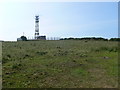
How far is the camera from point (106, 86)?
443 inches

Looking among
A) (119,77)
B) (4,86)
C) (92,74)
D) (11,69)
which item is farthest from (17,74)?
(119,77)

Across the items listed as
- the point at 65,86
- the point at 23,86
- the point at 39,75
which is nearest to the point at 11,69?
the point at 39,75

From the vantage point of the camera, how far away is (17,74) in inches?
509

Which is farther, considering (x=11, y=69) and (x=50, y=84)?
(x=11, y=69)

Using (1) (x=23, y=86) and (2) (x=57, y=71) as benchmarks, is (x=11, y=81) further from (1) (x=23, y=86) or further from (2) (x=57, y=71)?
(2) (x=57, y=71)

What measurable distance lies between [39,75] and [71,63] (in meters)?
4.14

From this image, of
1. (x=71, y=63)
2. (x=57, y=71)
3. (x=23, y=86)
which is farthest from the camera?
(x=71, y=63)

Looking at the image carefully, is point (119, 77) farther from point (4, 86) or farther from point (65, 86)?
point (4, 86)

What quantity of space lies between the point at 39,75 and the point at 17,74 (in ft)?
4.52

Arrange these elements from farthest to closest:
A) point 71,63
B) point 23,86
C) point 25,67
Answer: point 71,63
point 25,67
point 23,86

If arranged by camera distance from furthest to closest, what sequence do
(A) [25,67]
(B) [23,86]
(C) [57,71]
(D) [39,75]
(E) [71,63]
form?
(E) [71,63], (A) [25,67], (C) [57,71], (D) [39,75], (B) [23,86]

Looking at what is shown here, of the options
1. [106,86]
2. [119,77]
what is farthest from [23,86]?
[119,77]

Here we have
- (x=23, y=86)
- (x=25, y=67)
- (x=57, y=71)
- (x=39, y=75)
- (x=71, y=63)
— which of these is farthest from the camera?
(x=71, y=63)

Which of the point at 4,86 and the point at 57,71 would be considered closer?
the point at 4,86
